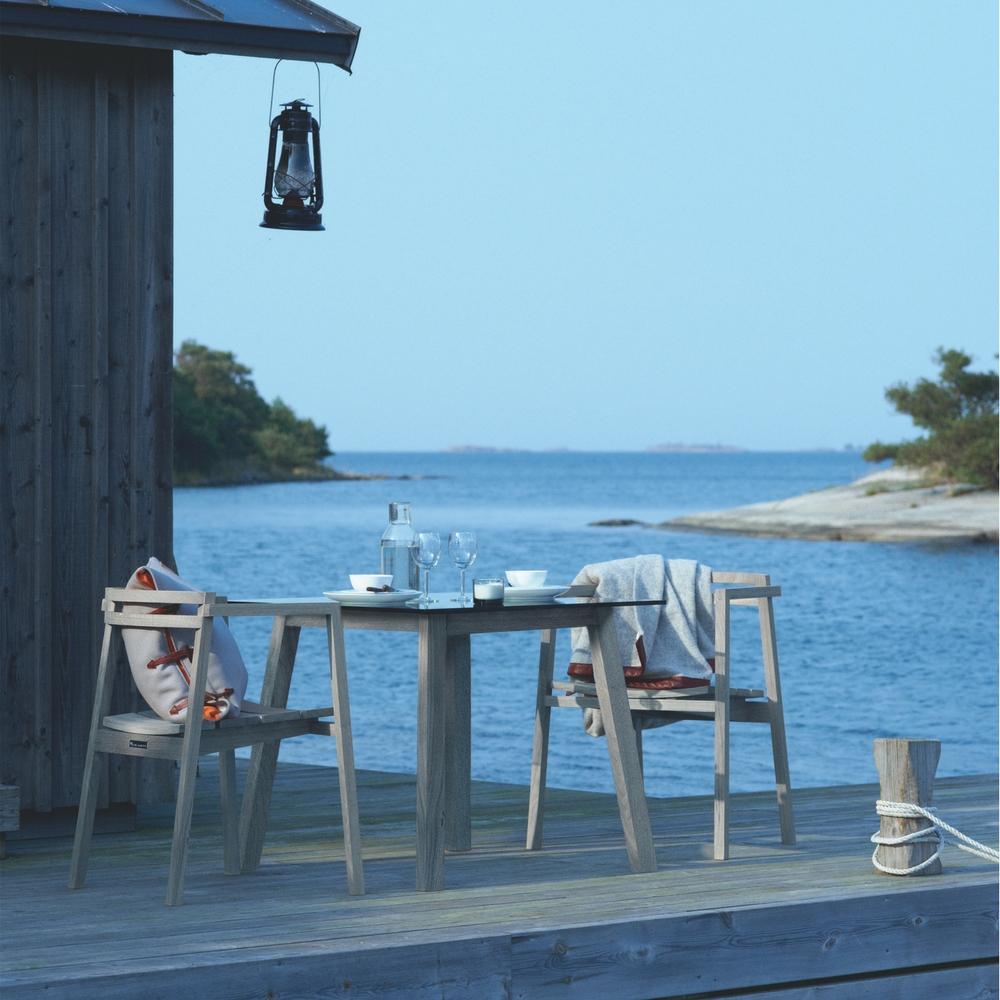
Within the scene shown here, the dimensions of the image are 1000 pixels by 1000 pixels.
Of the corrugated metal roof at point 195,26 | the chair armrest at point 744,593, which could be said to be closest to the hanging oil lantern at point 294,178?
the corrugated metal roof at point 195,26

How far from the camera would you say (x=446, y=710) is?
410 centimetres

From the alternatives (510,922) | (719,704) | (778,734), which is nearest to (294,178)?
(719,704)

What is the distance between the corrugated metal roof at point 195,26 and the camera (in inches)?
167

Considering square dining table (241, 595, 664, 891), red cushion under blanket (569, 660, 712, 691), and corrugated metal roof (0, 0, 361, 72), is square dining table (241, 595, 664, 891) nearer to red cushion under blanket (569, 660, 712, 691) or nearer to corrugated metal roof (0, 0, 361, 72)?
red cushion under blanket (569, 660, 712, 691)

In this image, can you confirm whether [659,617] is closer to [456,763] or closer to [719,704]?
[719,704]

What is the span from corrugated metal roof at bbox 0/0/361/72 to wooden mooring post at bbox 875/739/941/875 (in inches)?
99.0

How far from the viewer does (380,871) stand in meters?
4.02

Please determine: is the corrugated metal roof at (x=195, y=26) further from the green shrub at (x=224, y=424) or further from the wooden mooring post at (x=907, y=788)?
the green shrub at (x=224, y=424)

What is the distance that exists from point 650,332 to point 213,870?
119ft

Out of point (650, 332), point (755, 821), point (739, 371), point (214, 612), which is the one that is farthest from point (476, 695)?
point (739, 371)

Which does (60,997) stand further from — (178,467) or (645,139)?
(178,467)

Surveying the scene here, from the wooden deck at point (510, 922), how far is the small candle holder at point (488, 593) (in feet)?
2.27

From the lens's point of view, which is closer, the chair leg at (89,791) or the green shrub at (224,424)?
the chair leg at (89,791)

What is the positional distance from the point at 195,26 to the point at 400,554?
1.61 m
